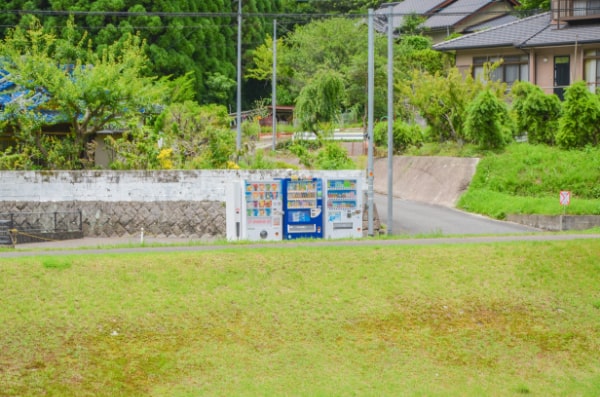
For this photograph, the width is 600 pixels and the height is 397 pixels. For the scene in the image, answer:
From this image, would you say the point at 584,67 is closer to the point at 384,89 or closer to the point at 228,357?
the point at 384,89

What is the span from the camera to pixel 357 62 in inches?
2016

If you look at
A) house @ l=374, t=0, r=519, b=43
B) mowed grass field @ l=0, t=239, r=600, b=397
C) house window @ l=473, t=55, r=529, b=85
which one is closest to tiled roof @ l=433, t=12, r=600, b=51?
house window @ l=473, t=55, r=529, b=85

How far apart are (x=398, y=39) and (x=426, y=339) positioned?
4897 centimetres

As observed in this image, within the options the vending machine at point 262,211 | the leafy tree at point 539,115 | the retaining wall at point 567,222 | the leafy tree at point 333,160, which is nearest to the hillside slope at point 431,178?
the leafy tree at point 539,115

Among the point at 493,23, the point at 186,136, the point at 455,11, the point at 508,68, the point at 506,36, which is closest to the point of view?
the point at 186,136

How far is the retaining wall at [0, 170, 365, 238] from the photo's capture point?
26.0 meters

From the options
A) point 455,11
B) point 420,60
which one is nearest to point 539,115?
point 420,60

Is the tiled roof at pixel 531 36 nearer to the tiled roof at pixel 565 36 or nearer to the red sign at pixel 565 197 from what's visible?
the tiled roof at pixel 565 36

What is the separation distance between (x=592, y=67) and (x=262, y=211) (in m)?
27.1

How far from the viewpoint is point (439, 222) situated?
2906 cm

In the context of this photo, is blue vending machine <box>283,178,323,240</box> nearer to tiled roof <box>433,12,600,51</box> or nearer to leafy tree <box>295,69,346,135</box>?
leafy tree <box>295,69,346,135</box>

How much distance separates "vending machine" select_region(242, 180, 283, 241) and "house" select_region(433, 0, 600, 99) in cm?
2437

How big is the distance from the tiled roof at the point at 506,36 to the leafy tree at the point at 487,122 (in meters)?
11.3

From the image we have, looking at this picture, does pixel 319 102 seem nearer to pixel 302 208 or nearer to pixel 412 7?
pixel 302 208
